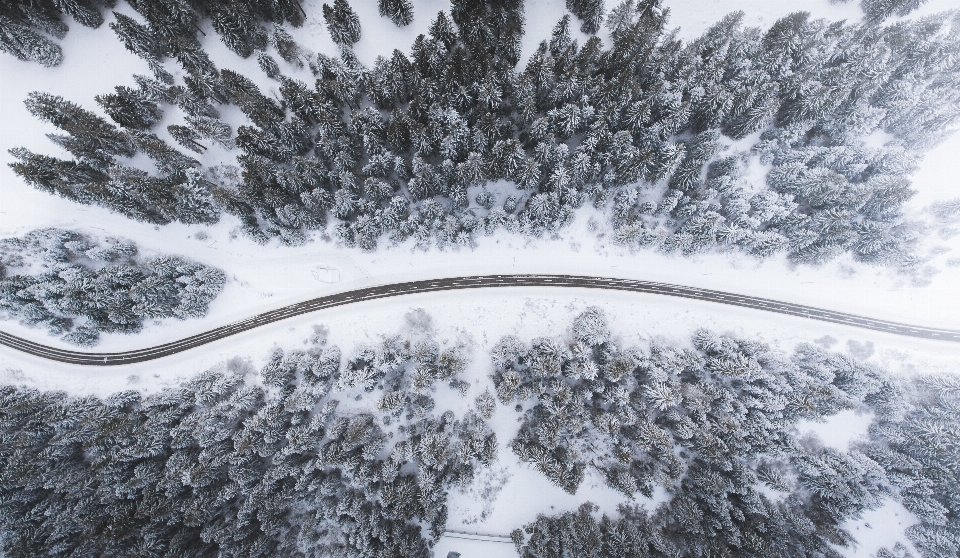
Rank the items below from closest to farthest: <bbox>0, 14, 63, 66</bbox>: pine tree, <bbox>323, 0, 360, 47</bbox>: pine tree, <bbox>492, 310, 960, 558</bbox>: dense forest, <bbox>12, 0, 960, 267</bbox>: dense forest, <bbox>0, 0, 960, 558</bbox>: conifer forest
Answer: <bbox>492, 310, 960, 558</bbox>: dense forest < <bbox>0, 0, 960, 558</bbox>: conifer forest < <bbox>12, 0, 960, 267</bbox>: dense forest < <bbox>0, 14, 63, 66</bbox>: pine tree < <bbox>323, 0, 360, 47</bbox>: pine tree

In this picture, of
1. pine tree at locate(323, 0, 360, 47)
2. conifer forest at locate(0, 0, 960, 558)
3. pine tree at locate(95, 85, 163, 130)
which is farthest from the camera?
pine tree at locate(323, 0, 360, 47)

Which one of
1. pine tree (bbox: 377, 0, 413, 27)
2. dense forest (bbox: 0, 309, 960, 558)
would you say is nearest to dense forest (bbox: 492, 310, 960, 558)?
dense forest (bbox: 0, 309, 960, 558)

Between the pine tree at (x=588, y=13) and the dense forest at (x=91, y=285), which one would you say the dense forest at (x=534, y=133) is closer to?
the pine tree at (x=588, y=13)

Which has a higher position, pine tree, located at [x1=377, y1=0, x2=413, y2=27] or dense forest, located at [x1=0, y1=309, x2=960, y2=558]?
pine tree, located at [x1=377, y1=0, x2=413, y2=27]

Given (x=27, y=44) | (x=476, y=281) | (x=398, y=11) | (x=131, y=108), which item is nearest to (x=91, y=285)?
(x=131, y=108)

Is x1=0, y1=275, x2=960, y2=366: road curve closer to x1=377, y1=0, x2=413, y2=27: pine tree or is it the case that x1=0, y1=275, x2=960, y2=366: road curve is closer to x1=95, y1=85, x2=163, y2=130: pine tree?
x1=95, y1=85, x2=163, y2=130: pine tree

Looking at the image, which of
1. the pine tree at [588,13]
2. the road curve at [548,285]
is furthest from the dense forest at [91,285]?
the pine tree at [588,13]

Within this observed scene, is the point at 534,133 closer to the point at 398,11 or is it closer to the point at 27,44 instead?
the point at 398,11

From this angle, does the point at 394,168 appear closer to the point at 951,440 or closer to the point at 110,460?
the point at 110,460
